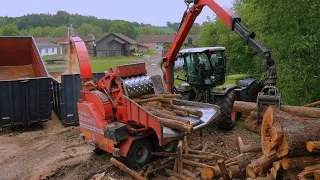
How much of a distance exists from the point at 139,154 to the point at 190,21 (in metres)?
3.97

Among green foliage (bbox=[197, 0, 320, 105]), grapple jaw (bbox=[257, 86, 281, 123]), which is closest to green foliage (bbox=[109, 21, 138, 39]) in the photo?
green foliage (bbox=[197, 0, 320, 105])

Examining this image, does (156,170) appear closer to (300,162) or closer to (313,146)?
(300,162)

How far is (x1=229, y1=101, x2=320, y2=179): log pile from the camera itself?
430 centimetres

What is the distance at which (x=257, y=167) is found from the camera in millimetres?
4812

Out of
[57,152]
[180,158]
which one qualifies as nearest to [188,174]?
[180,158]

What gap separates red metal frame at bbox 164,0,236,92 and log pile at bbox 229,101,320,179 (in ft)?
11.3

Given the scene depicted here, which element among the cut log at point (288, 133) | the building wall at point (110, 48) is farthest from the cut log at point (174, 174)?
the building wall at point (110, 48)

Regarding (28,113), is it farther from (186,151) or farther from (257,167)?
(257,167)

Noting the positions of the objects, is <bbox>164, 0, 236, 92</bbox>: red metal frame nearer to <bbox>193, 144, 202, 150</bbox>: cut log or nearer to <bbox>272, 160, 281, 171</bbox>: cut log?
<bbox>193, 144, 202, 150</bbox>: cut log

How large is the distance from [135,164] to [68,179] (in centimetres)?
130

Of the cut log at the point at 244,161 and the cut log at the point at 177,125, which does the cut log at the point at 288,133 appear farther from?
the cut log at the point at 177,125

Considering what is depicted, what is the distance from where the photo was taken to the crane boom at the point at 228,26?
6621mm

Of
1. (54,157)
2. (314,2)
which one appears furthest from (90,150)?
(314,2)

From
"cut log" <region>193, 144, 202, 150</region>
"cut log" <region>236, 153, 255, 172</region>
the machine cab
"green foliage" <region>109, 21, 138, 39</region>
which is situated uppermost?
"green foliage" <region>109, 21, 138, 39</region>
